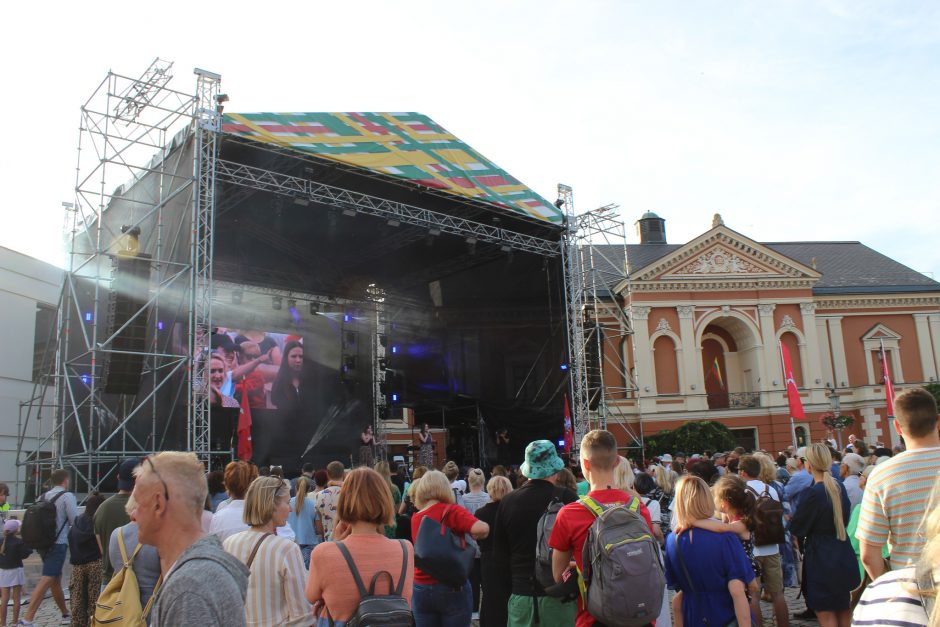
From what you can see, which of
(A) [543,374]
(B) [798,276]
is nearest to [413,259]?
(A) [543,374]

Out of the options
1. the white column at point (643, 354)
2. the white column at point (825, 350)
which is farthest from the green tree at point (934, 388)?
the white column at point (643, 354)

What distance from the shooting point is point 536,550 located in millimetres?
4109

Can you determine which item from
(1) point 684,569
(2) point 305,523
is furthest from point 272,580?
(2) point 305,523

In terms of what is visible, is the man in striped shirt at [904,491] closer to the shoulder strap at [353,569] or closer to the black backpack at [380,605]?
the black backpack at [380,605]

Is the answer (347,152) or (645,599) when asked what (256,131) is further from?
(645,599)

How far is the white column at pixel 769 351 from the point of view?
30.7m

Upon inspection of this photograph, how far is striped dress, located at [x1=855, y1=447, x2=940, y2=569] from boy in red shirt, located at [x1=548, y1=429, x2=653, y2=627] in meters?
1.10

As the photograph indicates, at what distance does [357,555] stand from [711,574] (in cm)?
187

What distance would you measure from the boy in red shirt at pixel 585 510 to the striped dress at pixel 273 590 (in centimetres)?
129

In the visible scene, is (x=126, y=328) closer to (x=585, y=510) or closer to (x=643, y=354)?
(x=585, y=510)

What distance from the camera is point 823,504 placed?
5.51 m

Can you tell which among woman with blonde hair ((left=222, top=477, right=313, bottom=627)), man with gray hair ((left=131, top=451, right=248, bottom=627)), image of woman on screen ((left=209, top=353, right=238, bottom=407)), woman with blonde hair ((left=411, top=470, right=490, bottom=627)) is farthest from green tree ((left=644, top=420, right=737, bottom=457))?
man with gray hair ((left=131, top=451, right=248, bottom=627))

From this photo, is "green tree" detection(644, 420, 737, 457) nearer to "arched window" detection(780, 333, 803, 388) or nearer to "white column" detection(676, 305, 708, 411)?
"white column" detection(676, 305, 708, 411)

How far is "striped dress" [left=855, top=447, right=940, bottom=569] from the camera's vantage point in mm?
3316
